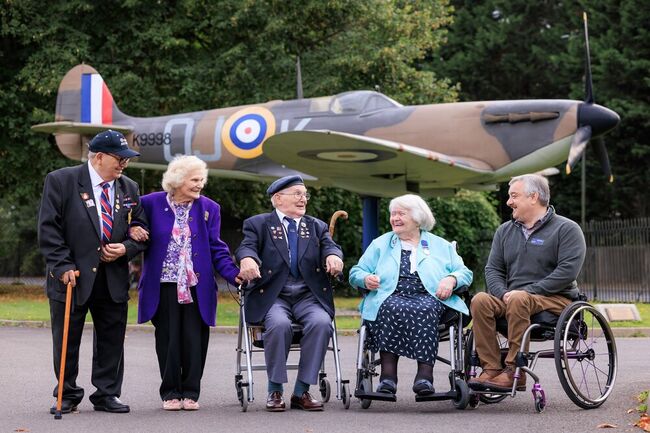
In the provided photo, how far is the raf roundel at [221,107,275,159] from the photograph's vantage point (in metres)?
19.5

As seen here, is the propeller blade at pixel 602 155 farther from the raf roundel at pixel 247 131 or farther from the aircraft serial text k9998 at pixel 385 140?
the raf roundel at pixel 247 131

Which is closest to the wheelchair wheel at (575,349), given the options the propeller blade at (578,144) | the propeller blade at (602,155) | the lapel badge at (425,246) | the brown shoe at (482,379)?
the brown shoe at (482,379)

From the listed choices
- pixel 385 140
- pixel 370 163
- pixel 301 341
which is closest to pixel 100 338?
pixel 301 341

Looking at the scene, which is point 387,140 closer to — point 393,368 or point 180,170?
point 180,170

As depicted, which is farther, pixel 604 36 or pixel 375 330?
pixel 604 36

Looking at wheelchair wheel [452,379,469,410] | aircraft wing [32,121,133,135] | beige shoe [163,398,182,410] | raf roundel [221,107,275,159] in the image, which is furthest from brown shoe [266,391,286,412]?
aircraft wing [32,121,133,135]

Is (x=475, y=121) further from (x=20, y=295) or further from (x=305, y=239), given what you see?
(x=20, y=295)

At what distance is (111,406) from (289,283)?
1.57 metres

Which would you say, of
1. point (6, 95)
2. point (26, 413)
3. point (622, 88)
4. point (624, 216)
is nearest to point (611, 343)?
point (26, 413)

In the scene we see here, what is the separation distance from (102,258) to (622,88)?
31.6m

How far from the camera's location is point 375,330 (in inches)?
295

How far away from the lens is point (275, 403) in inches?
289

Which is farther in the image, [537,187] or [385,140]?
[385,140]

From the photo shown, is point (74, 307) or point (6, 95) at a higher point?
point (6, 95)
